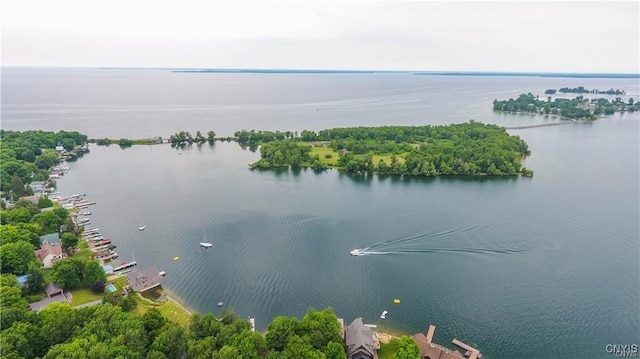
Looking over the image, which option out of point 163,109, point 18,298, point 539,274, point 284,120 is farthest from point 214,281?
point 163,109

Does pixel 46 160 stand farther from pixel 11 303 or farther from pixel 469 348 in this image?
pixel 469 348

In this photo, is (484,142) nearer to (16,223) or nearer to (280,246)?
(280,246)

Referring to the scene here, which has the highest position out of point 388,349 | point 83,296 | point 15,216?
point 15,216

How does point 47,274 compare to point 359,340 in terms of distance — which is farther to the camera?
point 47,274

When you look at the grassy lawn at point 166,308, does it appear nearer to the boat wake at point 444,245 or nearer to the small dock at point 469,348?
the boat wake at point 444,245

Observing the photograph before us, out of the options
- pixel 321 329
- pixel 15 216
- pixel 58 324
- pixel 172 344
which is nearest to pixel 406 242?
Answer: pixel 321 329

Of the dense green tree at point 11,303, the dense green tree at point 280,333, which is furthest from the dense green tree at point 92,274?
the dense green tree at point 280,333

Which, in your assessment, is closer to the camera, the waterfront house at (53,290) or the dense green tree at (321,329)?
the dense green tree at (321,329)
